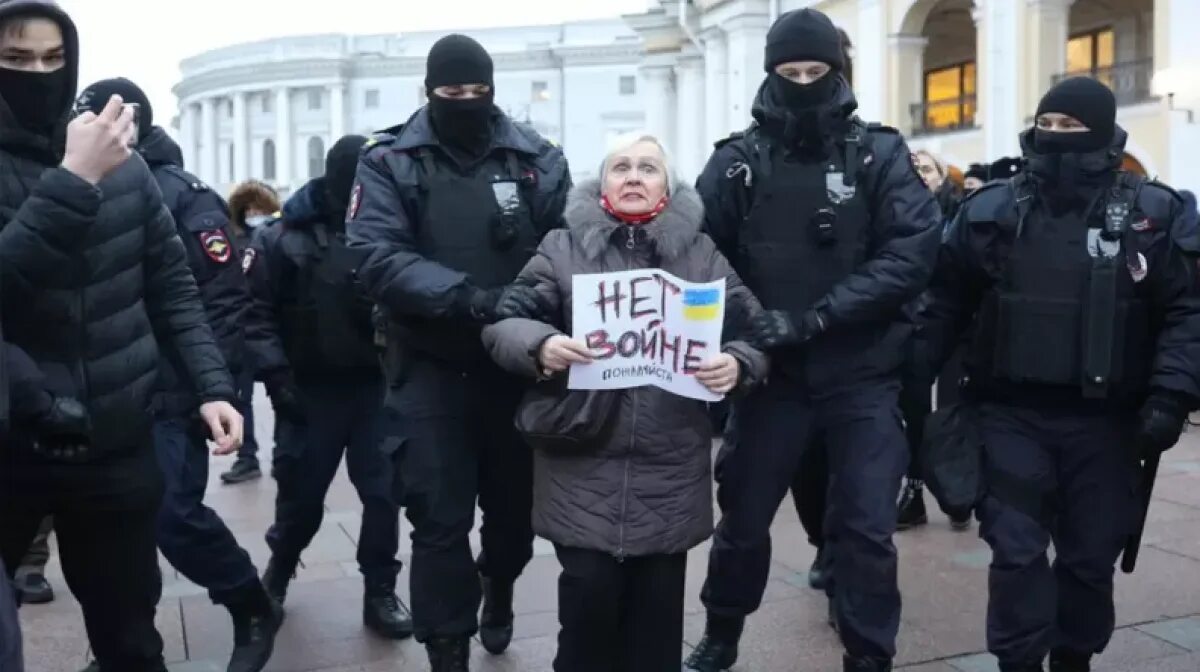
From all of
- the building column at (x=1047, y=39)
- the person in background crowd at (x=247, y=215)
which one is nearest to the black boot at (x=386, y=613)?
the person in background crowd at (x=247, y=215)

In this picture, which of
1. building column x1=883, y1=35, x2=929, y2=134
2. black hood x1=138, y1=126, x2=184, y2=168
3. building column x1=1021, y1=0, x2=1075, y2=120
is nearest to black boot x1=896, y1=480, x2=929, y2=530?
black hood x1=138, y1=126, x2=184, y2=168

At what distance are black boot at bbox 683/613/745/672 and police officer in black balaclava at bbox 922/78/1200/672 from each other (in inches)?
36.4

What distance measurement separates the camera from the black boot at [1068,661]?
14.3ft

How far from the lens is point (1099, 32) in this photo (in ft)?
84.3

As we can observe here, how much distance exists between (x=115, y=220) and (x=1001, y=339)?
9.24 ft

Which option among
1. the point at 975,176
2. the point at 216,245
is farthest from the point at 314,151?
the point at 216,245

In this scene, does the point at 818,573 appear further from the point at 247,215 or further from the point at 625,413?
the point at 247,215

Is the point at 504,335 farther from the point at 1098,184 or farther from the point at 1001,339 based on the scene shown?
the point at 1098,184

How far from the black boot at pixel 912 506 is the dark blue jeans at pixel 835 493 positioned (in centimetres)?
259

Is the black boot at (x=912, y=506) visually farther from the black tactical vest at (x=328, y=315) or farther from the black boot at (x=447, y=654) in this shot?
the black boot at (x=447, y=654)

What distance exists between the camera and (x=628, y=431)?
3.72 metres

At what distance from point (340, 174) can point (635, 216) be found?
1906 millimetres

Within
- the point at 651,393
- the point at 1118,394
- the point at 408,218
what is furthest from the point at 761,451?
the point at 408,218

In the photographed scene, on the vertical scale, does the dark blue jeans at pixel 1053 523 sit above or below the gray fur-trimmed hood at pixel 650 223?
below
